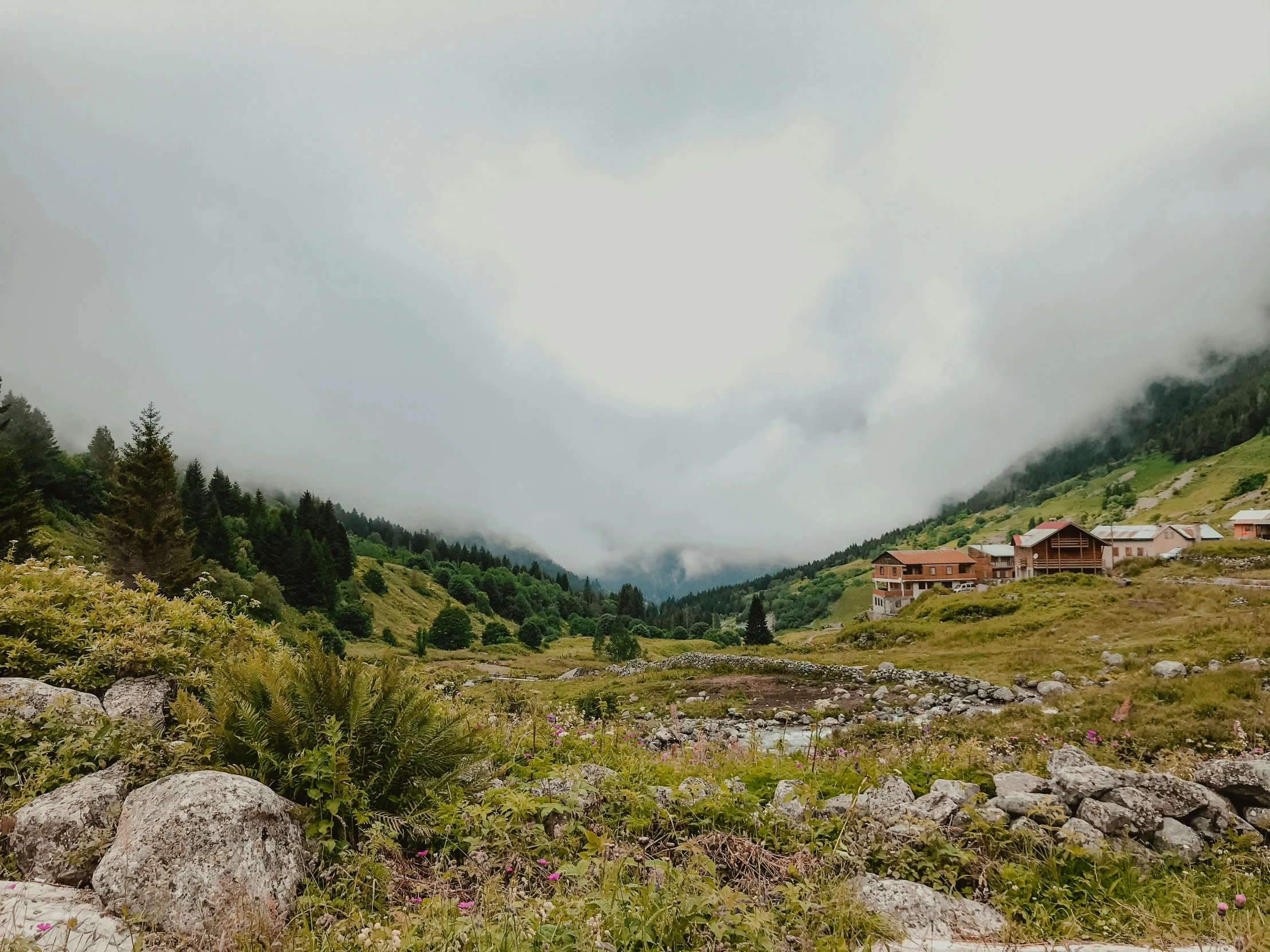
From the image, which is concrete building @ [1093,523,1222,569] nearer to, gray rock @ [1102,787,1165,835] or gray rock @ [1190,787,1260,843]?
gray rock @ [1190,787,1260,843]

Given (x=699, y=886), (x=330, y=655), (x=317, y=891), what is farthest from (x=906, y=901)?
(x=330, y=655)

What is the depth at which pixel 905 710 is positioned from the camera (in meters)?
22.1

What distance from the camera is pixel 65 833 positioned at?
162 inches

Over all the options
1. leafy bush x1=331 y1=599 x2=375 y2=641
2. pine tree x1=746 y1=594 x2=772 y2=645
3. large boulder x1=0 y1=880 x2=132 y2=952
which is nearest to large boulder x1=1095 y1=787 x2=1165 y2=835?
large boulder x1=0 y1=880 x2=132 y2=952

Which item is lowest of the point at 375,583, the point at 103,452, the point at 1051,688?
the point at 1051,688

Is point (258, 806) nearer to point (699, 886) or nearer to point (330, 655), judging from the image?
point (330, 655)

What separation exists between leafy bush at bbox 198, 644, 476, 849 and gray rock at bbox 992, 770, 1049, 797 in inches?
224

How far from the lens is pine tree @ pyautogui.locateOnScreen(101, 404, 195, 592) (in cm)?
4200

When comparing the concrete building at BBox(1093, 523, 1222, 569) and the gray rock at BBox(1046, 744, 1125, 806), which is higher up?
the concrete building at BBox(1093, 523, 1222, 569)

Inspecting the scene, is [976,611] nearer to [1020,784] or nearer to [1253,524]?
[1020,784]

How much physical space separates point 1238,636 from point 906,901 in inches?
1070

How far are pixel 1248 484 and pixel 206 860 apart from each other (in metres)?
199

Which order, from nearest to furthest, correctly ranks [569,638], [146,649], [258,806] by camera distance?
[258,806] < [146,649] < [569,638]

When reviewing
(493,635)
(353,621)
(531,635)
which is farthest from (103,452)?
(531,635)
